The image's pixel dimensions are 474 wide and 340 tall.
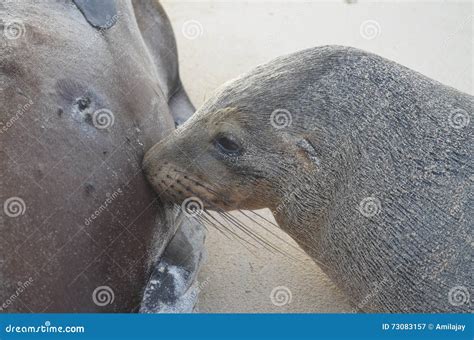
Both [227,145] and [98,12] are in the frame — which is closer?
[227,145]

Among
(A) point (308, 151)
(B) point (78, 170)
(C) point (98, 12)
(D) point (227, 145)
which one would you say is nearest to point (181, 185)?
(D) point (227, 145)

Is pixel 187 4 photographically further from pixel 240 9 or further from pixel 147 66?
pixel 147 66

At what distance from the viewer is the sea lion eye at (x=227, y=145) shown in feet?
10.5

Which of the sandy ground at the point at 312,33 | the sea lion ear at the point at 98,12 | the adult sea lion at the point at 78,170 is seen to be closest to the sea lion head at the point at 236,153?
the adult sea lion at the point at 78,170

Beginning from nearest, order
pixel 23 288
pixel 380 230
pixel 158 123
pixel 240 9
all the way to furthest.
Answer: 1. pixel 23 288
2. pixel 380 230
3. pixel 158 123
4. pixel 240 9

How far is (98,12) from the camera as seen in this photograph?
3625 millimetres

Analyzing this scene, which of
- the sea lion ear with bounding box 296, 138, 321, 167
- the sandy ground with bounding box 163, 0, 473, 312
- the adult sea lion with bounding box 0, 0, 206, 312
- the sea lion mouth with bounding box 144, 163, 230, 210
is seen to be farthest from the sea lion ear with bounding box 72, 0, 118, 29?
the sandy ground with bounding box 163, 0, 473, 312

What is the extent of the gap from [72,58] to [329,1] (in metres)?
3.82

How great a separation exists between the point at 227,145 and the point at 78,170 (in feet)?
2.17

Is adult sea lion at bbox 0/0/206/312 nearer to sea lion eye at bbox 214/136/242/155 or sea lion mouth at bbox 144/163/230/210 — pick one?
sea lion mouth at bbox 144/163/230/210

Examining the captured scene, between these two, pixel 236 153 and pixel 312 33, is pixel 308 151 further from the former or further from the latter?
pixel 312 33

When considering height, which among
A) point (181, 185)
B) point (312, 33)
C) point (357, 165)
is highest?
point (357, 165)

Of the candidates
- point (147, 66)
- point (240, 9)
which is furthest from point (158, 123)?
point (240, 9)

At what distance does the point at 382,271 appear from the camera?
3.09m
